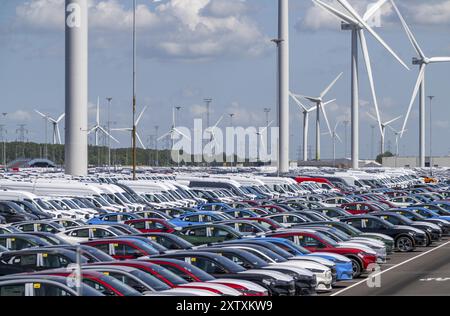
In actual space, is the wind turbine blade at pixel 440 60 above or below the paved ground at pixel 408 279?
above

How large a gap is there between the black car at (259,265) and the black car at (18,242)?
5659 mm

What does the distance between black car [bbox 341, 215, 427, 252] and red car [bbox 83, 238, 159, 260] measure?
14.9m

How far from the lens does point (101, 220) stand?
142 ft

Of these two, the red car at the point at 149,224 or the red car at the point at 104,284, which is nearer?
the red car at the point at 104,284

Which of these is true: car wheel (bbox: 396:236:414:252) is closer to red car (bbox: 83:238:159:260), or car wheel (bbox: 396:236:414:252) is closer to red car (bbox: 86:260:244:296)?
red car (bbox: 83:238:159:260)

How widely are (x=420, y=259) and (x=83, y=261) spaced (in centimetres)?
1618

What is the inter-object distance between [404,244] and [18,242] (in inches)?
661

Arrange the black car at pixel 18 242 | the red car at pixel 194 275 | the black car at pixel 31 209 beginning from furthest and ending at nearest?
the black car at pixel 31 209 < the black car at pixel 18 242 < the red car at pixel 194 275

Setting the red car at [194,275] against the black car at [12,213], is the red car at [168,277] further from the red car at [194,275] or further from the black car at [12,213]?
the black car at [12,213]

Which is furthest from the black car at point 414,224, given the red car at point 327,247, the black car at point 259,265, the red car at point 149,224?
the black car at point 259,265

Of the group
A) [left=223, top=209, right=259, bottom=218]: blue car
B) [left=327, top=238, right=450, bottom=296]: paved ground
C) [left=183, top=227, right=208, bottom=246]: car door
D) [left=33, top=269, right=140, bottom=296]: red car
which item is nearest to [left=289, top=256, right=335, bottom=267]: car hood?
[left=327, top=238, right=450, bottom=296]: paved ground

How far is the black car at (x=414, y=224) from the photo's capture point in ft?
140

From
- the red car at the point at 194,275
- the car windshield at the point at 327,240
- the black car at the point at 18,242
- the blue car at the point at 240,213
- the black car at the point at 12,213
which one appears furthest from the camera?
the blue car at the point at 240,213

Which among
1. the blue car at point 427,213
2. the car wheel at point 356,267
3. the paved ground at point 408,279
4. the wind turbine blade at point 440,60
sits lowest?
the paved ground at point 408,279
